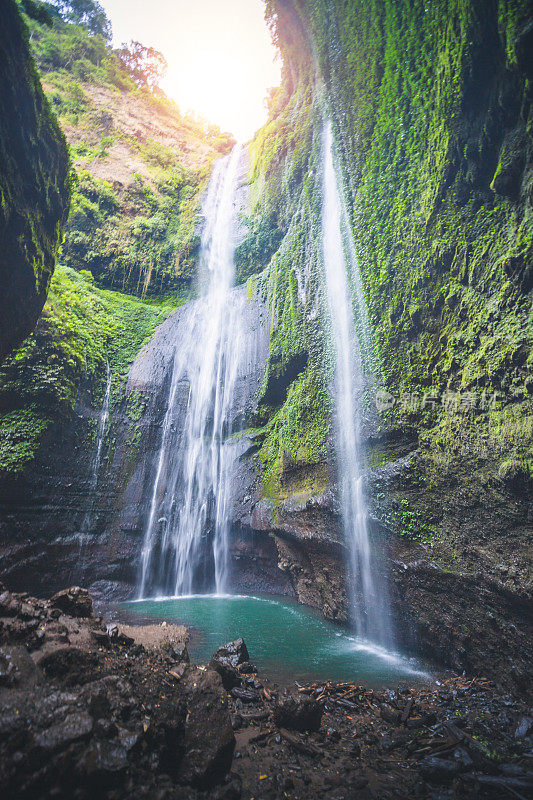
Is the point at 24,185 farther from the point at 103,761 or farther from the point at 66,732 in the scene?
the point at 103,761

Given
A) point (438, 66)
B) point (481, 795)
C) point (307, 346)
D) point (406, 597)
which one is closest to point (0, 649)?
point (481, 795)

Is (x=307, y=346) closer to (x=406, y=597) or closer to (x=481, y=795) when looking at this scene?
(x=406, y=597)

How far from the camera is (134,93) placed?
23.1 meters

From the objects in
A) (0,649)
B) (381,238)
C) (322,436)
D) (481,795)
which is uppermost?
(381,238)

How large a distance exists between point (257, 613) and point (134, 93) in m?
32.5

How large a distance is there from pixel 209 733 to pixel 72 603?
2.99m

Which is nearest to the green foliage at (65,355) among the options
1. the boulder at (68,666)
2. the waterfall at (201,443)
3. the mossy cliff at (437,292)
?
the waterfall at (201,443)

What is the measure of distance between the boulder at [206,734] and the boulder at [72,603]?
2.26 metres

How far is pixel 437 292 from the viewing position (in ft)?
22.3

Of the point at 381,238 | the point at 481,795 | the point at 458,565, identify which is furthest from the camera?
the point at 381,238

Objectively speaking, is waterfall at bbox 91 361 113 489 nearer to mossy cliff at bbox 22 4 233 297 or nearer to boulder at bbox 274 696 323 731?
mossy cliff at bbox 22 4 233 297

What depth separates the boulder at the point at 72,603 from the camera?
457 cm

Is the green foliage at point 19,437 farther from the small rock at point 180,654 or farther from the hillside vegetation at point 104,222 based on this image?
the small rock at point 180,654

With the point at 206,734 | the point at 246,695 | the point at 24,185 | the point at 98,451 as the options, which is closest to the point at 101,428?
the point at 98,451
